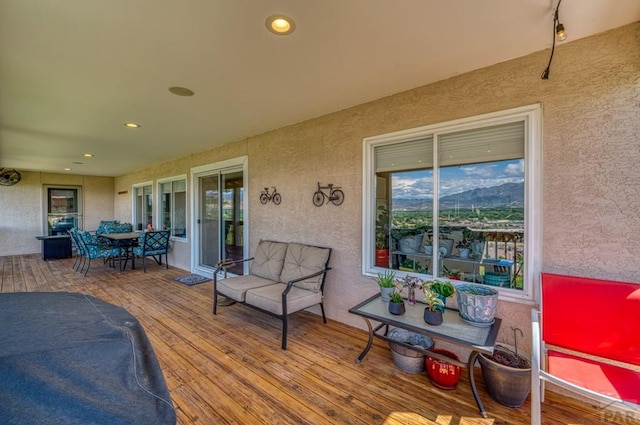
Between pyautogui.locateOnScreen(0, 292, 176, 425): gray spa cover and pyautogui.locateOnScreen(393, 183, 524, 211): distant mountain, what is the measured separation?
250 cm

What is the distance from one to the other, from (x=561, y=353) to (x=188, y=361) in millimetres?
2825

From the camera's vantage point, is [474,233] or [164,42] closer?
[164,42]

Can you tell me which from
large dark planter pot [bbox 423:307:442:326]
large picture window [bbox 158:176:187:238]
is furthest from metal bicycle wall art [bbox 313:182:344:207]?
large picture window [bbox 158:176:187:238]

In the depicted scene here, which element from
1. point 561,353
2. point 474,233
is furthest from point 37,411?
point 474,233

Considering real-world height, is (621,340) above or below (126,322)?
below

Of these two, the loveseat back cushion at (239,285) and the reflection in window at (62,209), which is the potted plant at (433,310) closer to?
the loveseat back cushion at (239,285)

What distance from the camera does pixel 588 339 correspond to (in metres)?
1.71

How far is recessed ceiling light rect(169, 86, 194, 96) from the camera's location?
2705mm

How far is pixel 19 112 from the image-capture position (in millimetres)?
3279

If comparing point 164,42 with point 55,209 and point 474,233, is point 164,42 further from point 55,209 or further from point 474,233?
point 55,209

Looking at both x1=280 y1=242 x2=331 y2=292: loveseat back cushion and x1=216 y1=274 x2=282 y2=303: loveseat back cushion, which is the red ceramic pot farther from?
x1=216 y1=274 x2=282 y2=303: loveseat back cushion

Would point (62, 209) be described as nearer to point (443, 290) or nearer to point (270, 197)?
point (270, 197)

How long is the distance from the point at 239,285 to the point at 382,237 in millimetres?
1780

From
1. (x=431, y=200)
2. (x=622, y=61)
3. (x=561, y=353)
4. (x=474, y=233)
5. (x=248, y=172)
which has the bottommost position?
(x=561, y=353)
